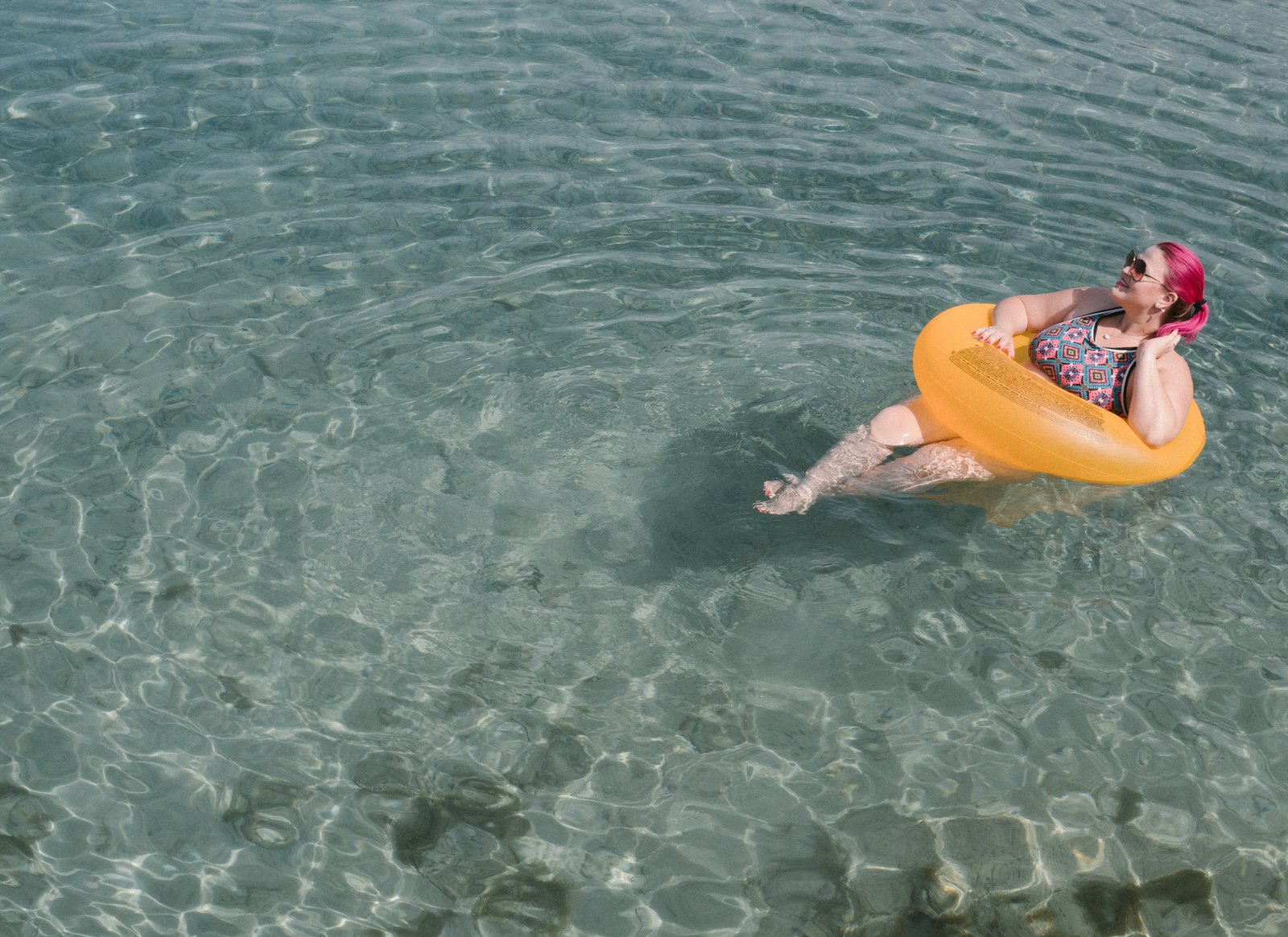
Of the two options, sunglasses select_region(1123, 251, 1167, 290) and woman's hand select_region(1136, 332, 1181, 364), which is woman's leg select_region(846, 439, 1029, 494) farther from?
sunglasses select_region(1123, 251, 1167, 290)

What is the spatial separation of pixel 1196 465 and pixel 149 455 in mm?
4954

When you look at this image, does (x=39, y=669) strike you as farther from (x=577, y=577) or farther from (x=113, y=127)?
(x=113, y=127)

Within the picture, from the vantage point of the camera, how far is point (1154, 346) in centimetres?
481

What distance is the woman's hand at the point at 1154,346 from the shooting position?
189 inches

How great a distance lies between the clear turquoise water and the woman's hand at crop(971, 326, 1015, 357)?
64 centimetres

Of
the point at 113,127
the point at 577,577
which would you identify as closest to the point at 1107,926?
the point at 577,577

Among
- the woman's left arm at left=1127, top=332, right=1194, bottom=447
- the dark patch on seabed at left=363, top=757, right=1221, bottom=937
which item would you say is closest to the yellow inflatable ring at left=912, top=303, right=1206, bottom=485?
the woman's left arm at left=1127, top=332, right=1194, bottom=447

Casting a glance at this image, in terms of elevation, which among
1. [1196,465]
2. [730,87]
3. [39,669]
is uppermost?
[730,87]

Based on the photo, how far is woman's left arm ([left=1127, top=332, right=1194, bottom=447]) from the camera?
188 inches

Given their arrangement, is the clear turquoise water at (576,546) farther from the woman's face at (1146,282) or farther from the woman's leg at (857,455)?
the woman's face at (1146,282)

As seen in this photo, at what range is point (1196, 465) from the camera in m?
5.59

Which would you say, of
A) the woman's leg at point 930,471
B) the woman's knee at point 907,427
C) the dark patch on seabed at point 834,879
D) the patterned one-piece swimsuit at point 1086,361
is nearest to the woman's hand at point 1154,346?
the patterned one-piece swimsuit at point 1086,361

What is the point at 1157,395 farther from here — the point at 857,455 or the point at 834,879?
Answer: the point at 834,879

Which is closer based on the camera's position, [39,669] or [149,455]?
[39,669]
